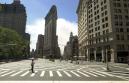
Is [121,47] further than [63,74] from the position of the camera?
Yes

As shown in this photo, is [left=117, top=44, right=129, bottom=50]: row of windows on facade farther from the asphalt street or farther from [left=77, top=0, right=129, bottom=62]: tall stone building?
the asphalt street

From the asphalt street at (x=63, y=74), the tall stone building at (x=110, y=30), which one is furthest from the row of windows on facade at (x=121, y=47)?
the asphalt street at (x=63, y=74)

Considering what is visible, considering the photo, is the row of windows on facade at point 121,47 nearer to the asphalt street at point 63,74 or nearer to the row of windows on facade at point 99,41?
the row of windows on facade at point 99,41

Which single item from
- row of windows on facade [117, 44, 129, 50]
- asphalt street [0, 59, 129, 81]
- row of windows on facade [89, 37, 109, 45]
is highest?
row of windows on facade [89, 37, 109, 45]

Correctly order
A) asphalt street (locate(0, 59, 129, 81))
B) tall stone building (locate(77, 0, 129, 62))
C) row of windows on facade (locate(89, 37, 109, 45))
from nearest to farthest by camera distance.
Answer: asphalt street (locate(0, 59, 129, 81)), tall stone building (locate(77, 0, 129, 62)), row of windows on facade (locate(89, 37, 109, 45))

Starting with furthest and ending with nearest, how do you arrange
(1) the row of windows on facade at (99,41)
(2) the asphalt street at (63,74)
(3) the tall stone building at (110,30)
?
(1) the row of windows on facade at (99,41) < (3) the tall stone building at (110,30) < (2) the asphalt street at (63,74)

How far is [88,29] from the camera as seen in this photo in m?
102

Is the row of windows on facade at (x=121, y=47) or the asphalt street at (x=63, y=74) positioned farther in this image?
the row of windows on facade at (x=121, y=47)

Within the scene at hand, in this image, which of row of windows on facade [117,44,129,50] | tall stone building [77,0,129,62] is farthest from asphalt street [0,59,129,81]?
row of windows on facade [117,44,129,50]

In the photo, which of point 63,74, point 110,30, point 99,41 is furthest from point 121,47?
point 63,74

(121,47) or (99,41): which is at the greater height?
(99,41)

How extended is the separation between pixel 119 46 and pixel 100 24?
1519cm

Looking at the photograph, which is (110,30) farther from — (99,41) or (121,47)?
(99,41)

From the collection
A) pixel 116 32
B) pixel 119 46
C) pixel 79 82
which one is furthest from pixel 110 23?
pixel 79 82
